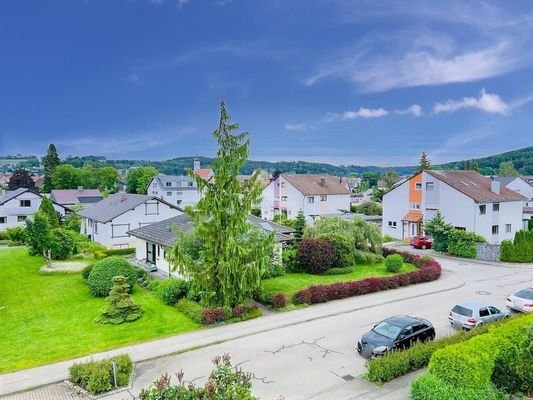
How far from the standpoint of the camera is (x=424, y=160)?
4097 inches

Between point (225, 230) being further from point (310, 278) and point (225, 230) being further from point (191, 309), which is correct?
point (310, 278)

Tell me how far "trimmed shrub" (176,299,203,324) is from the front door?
11063 millimetres

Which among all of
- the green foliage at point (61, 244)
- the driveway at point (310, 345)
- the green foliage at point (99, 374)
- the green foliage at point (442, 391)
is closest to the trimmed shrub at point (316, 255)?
the driveway at point (310, 345)

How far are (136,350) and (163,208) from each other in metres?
28.7

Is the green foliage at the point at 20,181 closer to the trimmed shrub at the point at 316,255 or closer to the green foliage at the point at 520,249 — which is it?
the trimmed shrub at the point at 316,255

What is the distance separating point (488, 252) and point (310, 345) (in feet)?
82.6

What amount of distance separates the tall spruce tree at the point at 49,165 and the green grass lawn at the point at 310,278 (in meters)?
97.4

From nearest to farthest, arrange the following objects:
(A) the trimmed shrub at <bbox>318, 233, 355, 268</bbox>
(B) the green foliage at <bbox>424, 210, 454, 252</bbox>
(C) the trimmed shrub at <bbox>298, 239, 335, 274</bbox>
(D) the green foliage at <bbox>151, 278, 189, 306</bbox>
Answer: (D) the green foliage at <bbox>151, 278, 189, 306</bbox>
(C) the trimmed shrub at <bbox>298, 239, 335, 274</bbox>
(A) the trimmed shrub at <bbox>318, 233, 355, 268</bbox>
(B) the green foliage at <bbox>424, 210, 454, 252</bbox>

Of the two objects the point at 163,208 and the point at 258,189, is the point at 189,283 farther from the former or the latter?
the point at 163,208

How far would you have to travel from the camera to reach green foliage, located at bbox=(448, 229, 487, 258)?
3706 cm

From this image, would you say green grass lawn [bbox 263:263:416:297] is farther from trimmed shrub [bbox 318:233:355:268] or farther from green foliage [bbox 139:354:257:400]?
green foliage [bbox 139:354:257:400]

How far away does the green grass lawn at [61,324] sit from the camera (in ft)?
56.6

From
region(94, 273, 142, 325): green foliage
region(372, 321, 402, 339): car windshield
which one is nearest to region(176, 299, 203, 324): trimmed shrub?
region(94, 273, 142, 325): green foliage

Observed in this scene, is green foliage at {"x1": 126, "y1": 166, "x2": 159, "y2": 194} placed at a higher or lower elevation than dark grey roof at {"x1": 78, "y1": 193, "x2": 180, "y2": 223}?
higher
